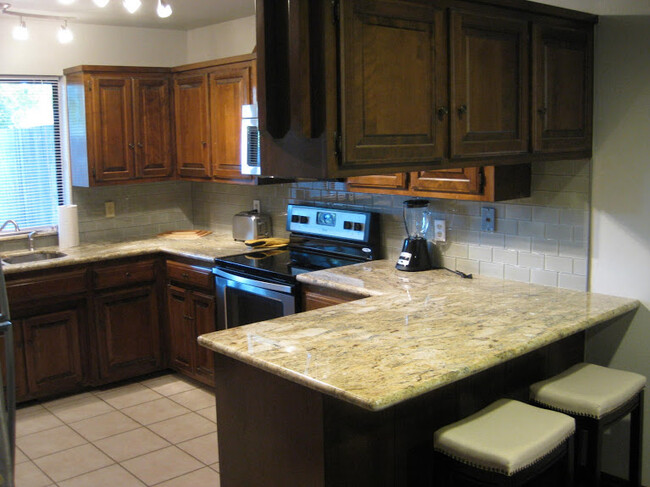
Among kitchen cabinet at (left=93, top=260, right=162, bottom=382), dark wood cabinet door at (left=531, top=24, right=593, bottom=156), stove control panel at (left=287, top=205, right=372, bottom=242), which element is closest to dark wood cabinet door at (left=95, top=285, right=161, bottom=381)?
kitchen cabinet at (left=93, top=260, right=162, bottom=382)

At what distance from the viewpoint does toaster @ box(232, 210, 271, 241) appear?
193 inches

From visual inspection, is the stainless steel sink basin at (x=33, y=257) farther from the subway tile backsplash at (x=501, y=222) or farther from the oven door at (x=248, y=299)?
the oven door at (x=248, y=299)

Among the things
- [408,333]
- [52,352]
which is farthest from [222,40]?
[408,333]

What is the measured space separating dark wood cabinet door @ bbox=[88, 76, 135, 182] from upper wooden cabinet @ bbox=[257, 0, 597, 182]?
8.78ft

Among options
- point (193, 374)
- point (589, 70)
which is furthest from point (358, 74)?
point (193, 374)

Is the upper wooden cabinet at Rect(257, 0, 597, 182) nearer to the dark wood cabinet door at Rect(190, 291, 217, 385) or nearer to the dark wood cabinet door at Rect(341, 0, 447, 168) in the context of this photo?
the dark wood cabinet door at Rect(341, 0, 447, 168)

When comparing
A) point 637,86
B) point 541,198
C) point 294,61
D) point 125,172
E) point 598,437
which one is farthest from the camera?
point 125,172

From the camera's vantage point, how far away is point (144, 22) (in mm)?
5004

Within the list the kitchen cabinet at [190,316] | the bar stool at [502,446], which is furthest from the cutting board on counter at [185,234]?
the bar stool at [502,446]

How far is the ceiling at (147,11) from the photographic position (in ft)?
14.0

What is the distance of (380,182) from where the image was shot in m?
3.76

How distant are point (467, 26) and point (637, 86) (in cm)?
89

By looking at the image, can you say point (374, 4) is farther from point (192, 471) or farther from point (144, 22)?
point (144, 22)

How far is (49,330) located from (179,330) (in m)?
0.80
